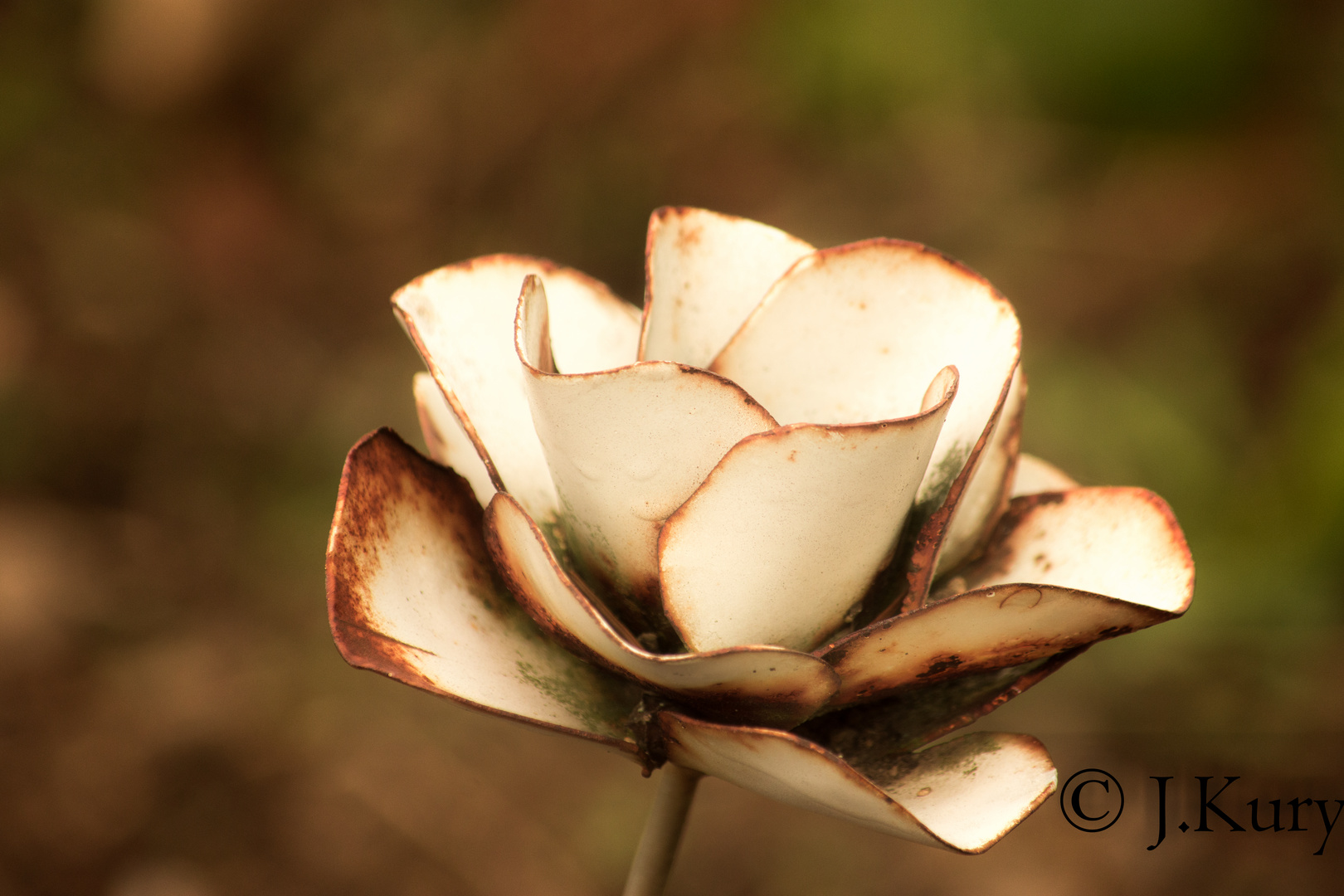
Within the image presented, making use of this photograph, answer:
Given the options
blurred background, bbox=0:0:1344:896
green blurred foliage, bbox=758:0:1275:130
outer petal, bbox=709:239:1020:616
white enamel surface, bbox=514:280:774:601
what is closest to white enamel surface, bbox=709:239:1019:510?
outer petal, bbox=709:239:1020:616

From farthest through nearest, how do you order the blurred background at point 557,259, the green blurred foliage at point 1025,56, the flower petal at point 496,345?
the green blurred foliage at point 1025,56, the blurred background at point 557,259, the flower petal at point 496,345

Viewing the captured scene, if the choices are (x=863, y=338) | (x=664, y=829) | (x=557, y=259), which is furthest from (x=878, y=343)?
(x=557, y=259)

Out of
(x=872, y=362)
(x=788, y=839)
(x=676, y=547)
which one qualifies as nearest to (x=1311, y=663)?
(x=788, y=839)

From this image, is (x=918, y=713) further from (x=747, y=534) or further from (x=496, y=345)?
(x=496, y=345)

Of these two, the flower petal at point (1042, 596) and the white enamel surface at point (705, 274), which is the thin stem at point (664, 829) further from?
the white enamel surface at point (705, 274)

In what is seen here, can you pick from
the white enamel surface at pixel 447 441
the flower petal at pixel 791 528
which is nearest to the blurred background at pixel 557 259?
the white enamel surface at pixel 447 441

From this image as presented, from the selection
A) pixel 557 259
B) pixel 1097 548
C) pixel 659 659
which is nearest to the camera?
pixel 659 659
